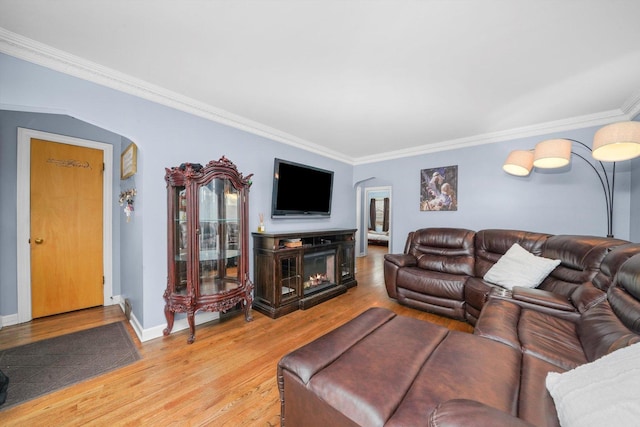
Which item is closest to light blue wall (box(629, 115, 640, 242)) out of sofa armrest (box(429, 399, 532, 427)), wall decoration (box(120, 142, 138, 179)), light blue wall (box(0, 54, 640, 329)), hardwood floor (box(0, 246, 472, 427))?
light blue wall (box(0, 54, 640, 329))

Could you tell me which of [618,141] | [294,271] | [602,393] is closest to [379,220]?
[294,271]

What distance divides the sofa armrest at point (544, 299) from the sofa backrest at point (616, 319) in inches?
7.6

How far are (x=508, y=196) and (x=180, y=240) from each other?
14.2ft

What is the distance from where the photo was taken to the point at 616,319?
1.31 meters

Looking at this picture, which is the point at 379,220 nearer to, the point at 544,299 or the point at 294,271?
the point at 294,271

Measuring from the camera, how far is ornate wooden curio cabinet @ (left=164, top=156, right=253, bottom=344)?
7.45ft

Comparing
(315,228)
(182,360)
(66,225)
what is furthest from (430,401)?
(66,225)

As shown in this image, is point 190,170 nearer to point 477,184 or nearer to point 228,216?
point 228,216

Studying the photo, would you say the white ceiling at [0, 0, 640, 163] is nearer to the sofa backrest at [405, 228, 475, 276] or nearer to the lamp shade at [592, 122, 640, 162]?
the lamp shade at [592, 122, 640, 162]

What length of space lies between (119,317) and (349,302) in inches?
112

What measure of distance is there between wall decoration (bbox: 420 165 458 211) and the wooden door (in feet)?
15.7

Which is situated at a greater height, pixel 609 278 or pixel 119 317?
pixel 609 278

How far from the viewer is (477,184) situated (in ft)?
11.9

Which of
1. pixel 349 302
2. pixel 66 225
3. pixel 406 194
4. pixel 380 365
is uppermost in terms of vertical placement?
pixel 406 194
